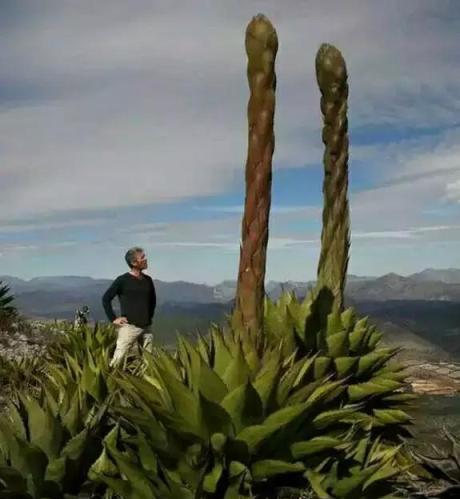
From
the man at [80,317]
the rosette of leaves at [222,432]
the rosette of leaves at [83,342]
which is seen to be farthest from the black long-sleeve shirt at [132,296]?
the rosette of leaves at [222,432]

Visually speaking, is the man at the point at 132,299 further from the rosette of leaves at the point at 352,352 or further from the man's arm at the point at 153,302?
the rosette of leaves at the point at 352,352

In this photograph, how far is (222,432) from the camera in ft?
18.9

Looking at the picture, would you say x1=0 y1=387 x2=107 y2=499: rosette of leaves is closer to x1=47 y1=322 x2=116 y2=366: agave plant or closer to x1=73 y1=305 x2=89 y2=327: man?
x1=47 y1=322 x2=116 y2=366: agave plant

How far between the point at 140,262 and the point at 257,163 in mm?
5522

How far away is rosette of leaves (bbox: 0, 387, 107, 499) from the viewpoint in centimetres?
593

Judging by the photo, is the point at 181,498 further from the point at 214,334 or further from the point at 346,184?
the point at 346,184

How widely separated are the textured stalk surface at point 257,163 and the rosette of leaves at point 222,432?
0.74m

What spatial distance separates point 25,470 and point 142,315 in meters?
6.24

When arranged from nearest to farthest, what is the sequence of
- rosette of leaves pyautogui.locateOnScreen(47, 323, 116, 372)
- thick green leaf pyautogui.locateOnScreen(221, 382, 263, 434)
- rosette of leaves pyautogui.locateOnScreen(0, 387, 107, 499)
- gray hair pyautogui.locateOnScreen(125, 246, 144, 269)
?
thick green leaf pyautogui.locateOnScreen(221, 382, 263, 434)
rosette of leaves pyautogui.locateOnScreen(0, 387, 107, 499)
gray hair pyautogui.locateOnScreen(125, 246, 144, 269)
rosette of leaves pyautogui.locateOnScreen(47, 323, 116, 372)

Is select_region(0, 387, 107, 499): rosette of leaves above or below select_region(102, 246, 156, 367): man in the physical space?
below

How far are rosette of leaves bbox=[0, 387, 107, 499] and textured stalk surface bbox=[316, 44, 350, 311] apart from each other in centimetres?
450

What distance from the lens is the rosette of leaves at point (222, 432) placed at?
18.9 feet

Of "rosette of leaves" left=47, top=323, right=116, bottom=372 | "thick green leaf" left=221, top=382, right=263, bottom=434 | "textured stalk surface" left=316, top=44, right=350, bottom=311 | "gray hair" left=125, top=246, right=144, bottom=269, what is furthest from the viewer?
"rosette of leaves" left=47, top=323, right=116, bottom=372

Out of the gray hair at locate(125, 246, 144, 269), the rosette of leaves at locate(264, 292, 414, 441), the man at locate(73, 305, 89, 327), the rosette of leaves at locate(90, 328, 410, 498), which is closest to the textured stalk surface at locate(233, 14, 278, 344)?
the rosette of leaves at locate(90, 328, 410, 498)
